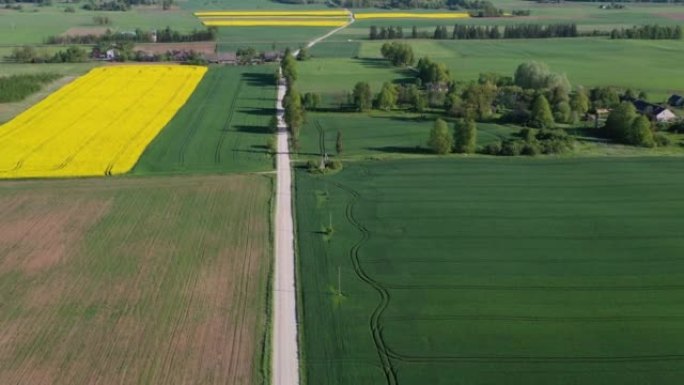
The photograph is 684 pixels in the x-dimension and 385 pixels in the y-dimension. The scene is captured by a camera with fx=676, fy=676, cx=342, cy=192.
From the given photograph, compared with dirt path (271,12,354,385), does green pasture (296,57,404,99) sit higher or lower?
higher

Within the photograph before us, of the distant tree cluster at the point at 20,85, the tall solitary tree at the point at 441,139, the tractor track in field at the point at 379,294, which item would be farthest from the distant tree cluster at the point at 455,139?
the distant tree cluster at the point at 20,85

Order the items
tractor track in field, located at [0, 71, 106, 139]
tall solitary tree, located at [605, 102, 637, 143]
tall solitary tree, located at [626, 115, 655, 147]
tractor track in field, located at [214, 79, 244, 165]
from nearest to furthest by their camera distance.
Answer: tractor track in field, located at [214, 79, 244, 165] → tall solitary tree, located at [626, 115, 655, 147] → tall solitary tree, located at [605, 102, 637, 143] → tractor track in field, located at [0, 71, 106, 139]

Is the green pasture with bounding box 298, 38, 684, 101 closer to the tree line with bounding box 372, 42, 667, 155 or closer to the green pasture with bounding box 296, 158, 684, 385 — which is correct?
the tree line with bounding box 372, 42, 667, 155

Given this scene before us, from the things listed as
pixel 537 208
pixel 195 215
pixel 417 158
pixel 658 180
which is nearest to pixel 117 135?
pixel 195 215

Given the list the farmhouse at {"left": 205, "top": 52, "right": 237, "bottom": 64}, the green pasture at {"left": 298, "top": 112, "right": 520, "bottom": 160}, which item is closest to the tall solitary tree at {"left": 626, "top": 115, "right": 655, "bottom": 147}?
the green pasture at {"left": 298, "top": 112, "right": 520, "bottom": 160}

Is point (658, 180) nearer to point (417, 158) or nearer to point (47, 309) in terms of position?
point (417, 158)

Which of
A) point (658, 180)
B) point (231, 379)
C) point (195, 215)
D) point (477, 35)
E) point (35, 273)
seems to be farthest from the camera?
point (477, 35)
